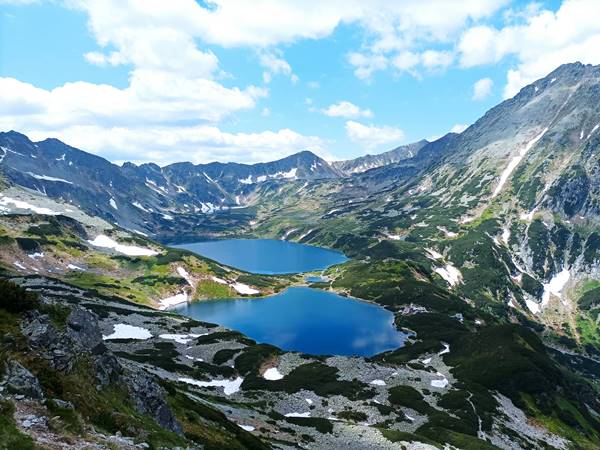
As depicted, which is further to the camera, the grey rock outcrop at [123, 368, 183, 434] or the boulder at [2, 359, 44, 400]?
the grey rock outcrop at [123, 368, 183, 434]

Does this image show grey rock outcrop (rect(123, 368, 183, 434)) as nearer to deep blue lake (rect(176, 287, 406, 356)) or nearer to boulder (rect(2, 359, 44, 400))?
boulder (rect(2, 359, 44, 400))

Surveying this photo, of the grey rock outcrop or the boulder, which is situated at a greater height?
the boulder

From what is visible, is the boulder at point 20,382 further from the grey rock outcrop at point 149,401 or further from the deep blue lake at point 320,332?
the deep blue lake at point 320,332

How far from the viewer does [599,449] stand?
98.5 metres

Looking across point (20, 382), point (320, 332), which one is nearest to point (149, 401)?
point (20, 382)

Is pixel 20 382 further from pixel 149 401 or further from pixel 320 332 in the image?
pixel 320 332

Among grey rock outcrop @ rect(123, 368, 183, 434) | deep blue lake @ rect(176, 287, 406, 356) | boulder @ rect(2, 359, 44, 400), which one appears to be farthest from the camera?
deep blue lake @ rect(176, 287, 406, 356)

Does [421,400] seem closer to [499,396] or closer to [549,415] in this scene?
[499,396]

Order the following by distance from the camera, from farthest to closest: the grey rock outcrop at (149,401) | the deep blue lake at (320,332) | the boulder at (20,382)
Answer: the deep blue lake at (320,332)
the grey rock outcrop at (149,401)
the boulder at (20,382)

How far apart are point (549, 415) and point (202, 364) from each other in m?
82.7

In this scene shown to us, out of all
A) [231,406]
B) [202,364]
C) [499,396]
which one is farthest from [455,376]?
[231,406]

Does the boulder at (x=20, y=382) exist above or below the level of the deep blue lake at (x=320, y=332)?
above

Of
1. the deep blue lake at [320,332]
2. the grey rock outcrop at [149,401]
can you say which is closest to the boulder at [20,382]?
the grey rock outcrop at [149,401]

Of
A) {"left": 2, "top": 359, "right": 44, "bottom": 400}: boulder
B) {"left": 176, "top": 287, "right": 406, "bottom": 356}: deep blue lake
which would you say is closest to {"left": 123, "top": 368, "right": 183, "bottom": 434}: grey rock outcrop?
{"left": 2, "top": 359, "right": 44, "bottom": 400}: boulder
